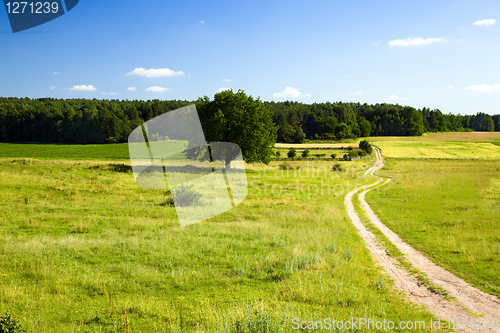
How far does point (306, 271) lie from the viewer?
1088 cm

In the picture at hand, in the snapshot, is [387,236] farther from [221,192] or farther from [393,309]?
[221,192]

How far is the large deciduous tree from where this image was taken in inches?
1681

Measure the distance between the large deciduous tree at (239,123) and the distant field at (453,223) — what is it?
59.8 feet

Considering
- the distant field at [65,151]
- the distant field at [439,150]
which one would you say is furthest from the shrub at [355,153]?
the distant field at [65,151]

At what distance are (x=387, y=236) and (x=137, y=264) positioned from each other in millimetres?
13530

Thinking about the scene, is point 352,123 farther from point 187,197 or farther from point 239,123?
point 187,197

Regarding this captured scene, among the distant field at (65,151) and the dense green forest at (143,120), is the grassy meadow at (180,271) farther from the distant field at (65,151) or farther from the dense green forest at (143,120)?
the dense green forest at (143,120)

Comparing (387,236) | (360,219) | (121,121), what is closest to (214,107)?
(360,219)

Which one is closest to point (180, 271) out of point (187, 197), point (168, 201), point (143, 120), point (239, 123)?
point (187, 197)

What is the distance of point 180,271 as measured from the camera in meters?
10.4

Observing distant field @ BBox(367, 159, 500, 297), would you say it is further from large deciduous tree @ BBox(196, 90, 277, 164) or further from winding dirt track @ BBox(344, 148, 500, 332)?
large deciduous tree @ BBox(196, 90, 277, 164)

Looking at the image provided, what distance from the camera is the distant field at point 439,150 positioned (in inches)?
3240

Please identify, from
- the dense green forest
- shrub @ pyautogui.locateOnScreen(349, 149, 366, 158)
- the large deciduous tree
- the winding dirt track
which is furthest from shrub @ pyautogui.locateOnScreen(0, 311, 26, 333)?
the dense green forest

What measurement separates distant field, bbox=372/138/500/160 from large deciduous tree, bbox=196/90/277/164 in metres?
55.9
